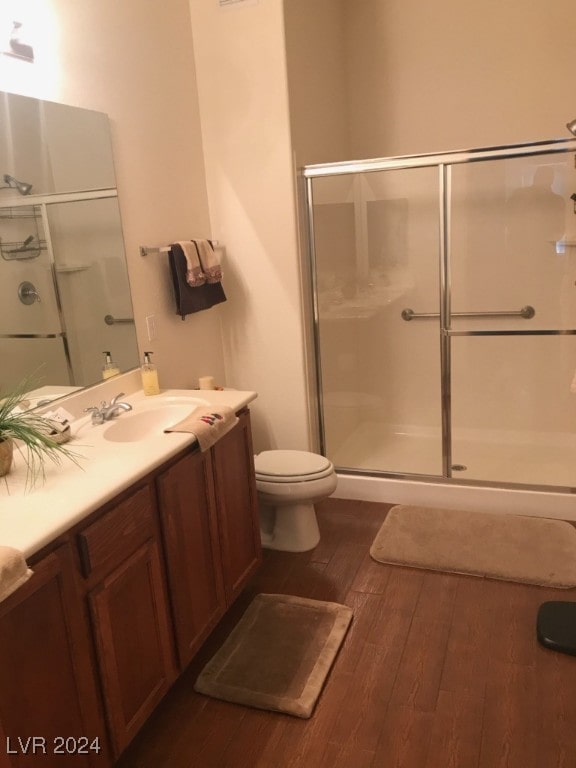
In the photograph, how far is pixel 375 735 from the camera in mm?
1834

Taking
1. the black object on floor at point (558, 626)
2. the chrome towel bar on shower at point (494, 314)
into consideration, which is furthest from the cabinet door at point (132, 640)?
the chrome towel bar on shower at point (494, 314)

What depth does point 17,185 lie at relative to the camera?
78.9 inches

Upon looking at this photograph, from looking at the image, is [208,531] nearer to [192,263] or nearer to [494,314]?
[192,263]

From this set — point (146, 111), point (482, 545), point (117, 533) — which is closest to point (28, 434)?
point (117, 533)

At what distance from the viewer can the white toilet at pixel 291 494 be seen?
2.74 meters

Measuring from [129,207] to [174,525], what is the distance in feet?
4.48

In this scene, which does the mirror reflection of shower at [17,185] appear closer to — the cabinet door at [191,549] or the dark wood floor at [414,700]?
the cabinet door at [191,549]

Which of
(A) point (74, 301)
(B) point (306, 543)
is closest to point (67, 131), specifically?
(A) point (74, 301)

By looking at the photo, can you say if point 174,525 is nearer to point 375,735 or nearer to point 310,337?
point 375,735

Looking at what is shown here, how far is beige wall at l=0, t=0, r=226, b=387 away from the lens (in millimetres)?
2180

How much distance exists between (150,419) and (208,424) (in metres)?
0.38

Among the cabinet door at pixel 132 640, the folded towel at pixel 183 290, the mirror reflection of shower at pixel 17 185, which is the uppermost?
the mirror reflection of shower at pixel 17 185

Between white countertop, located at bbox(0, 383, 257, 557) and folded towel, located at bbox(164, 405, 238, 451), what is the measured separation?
45 mm

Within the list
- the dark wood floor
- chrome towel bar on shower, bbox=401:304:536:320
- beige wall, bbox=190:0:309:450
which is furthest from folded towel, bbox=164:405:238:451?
chrome towel bar on shower, bbox=401:304:536:320
